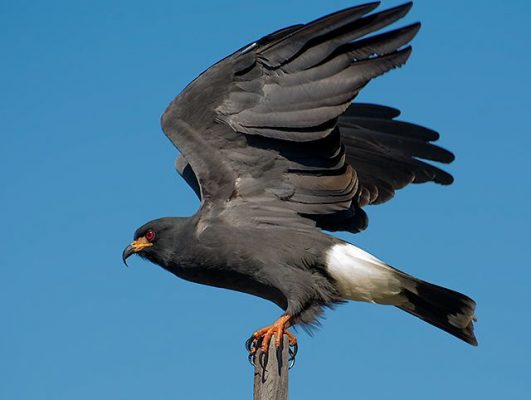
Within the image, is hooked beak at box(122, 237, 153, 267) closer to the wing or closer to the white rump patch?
the wing

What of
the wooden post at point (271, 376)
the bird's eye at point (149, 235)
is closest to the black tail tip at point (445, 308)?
the wooden post at point (271, 376)

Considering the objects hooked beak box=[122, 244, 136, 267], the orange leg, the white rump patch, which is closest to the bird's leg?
the orange leg

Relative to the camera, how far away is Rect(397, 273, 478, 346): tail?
27.5 feet

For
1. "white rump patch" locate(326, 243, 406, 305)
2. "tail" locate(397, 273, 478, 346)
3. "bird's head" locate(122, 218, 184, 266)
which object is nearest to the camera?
"white rump patch" locate(326, 243, 406, 305)

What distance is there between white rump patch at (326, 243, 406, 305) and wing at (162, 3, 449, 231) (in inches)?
16.9

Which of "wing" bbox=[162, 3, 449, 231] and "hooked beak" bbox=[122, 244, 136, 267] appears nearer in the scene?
"wing" bbox=[162, 3, 449, 231]

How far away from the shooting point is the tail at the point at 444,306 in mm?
8375


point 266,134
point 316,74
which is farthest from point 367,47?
point 266,134

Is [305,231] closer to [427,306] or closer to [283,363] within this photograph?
[427,306]

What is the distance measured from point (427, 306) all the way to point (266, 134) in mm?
2047

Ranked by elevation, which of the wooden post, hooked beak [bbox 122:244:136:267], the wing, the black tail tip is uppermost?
the wing

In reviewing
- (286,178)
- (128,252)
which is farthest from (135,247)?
(286,178)

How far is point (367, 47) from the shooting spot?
769cm

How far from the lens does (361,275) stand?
8.35 meters
